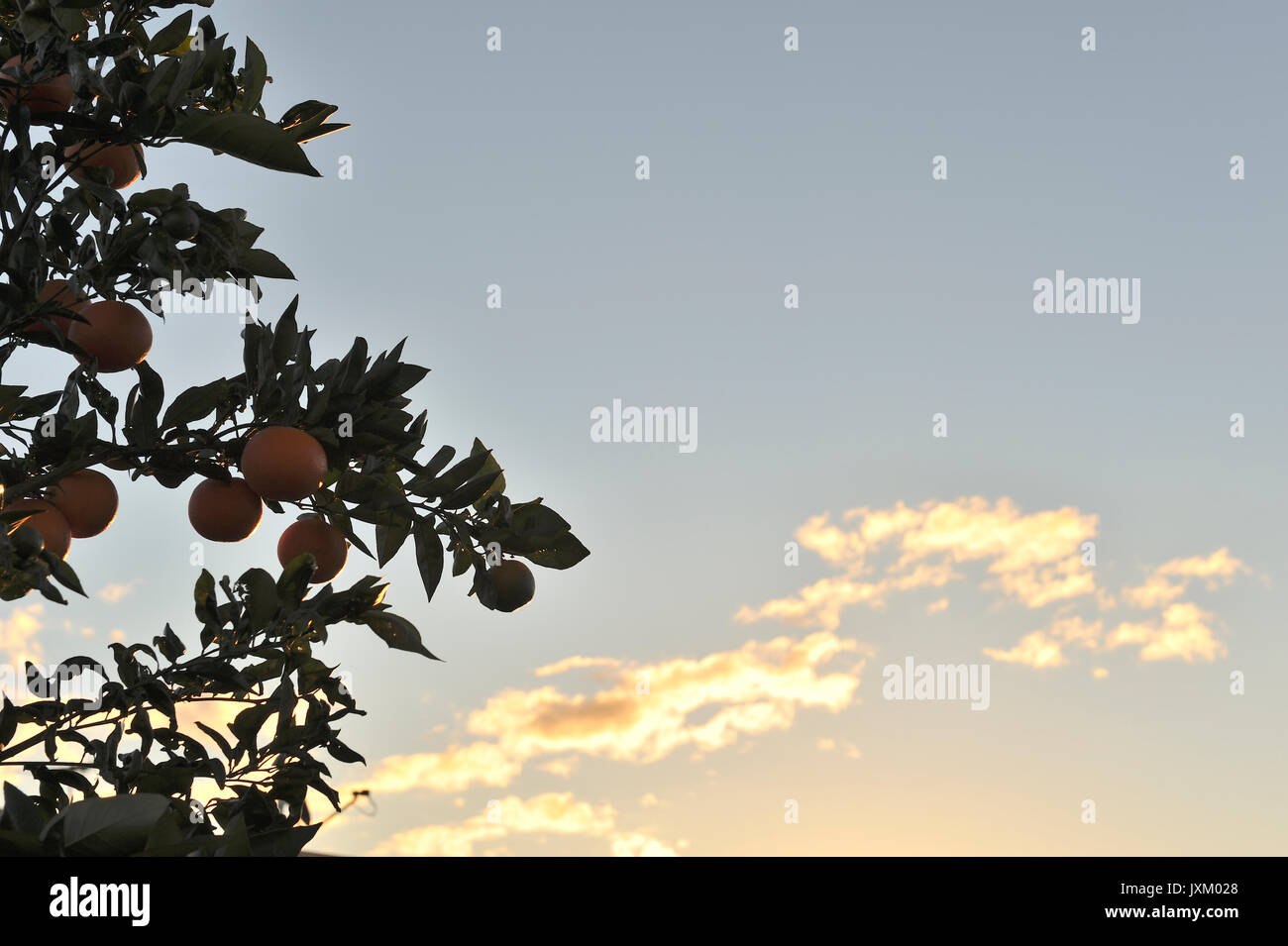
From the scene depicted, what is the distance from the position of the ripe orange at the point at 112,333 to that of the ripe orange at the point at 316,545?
61 centimetres

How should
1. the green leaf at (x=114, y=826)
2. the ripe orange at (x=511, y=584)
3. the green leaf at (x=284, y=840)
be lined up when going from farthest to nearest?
1. the ripe orange at (x=511, y=584)
2. the green leaf at (x=284, y=840)
3. the green leaf at (x=114, y=826)

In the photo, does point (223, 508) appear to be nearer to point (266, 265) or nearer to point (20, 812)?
point (266, 265)

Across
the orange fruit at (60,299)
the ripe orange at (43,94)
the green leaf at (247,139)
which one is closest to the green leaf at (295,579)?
the orange fruit at (60,299)

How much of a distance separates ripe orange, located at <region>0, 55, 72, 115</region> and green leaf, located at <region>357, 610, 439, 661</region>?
1.43 m

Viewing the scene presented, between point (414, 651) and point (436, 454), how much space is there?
548 mm

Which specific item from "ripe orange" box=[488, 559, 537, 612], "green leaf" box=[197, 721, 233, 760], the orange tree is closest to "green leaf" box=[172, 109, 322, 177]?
the orange tree

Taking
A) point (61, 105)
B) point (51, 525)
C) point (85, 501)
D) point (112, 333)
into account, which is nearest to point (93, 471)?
point (85, 501)

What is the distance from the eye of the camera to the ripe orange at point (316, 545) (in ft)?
9.05

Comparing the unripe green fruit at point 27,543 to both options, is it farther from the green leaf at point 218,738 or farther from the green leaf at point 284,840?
the green leaf at point 218,738

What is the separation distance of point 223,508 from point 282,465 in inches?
13.5
